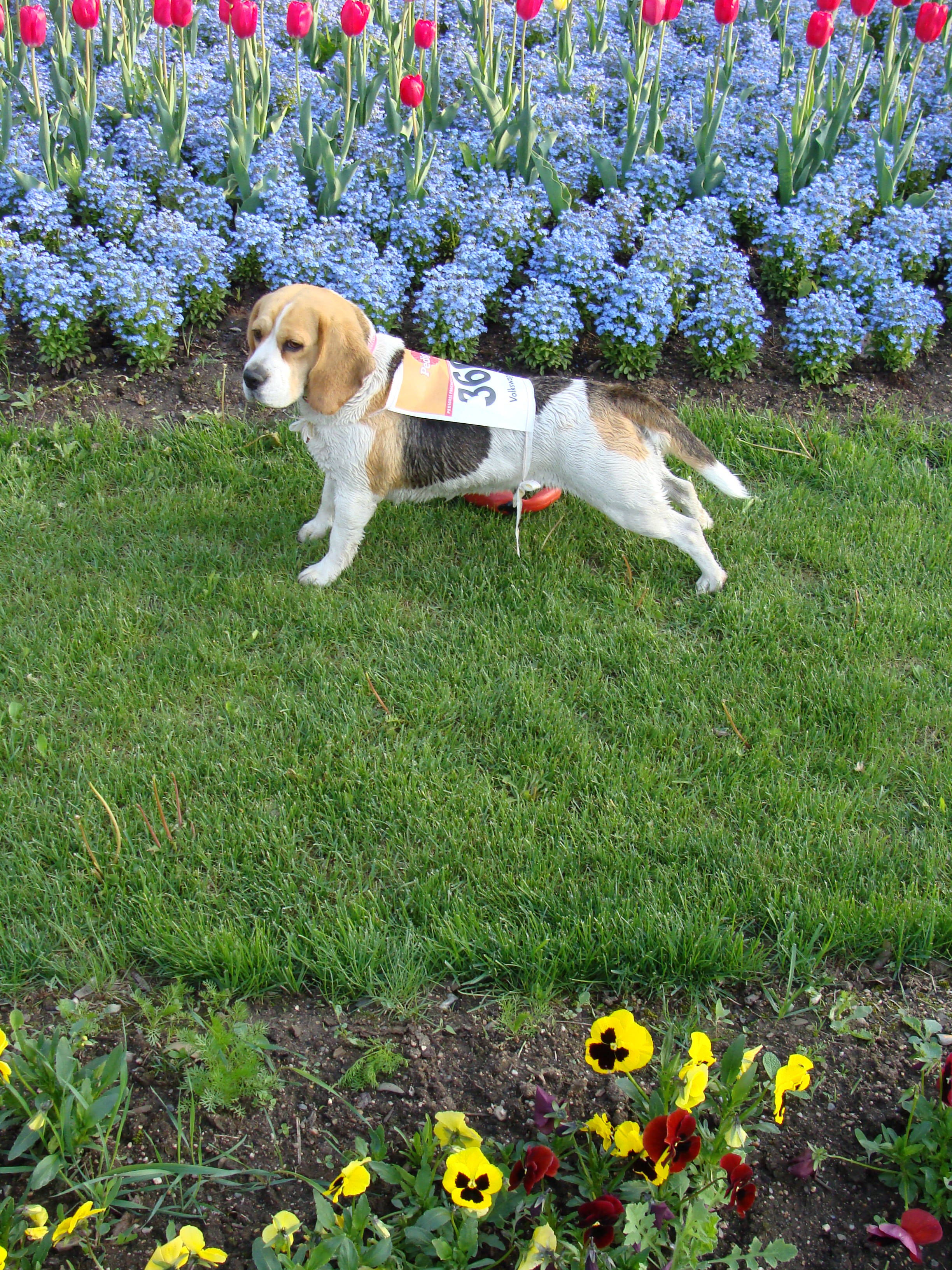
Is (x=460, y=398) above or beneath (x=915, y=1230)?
above

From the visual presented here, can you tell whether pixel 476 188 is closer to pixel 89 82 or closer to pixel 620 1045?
pixel 89 82

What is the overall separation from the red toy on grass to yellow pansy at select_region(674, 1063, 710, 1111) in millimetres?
2674

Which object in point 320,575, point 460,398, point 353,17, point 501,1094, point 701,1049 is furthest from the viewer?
point 353,17

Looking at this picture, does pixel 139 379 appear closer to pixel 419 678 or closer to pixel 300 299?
pixel 300 299

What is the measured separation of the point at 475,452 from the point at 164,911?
195 cm

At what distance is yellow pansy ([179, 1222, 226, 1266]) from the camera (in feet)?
5.69

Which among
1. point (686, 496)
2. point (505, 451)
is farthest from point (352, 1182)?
point (686, 496)

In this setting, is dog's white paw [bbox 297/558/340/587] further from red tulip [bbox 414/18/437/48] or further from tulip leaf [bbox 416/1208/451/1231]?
red tulip [bbox 414/18/437/48]

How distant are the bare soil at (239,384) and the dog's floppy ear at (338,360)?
1408 millimetres

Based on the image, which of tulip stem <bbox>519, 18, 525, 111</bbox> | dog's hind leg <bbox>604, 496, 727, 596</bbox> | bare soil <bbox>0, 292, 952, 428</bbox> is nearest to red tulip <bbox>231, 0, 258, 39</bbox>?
bare soil <bbox>0, 292, 952, 428</bbox>

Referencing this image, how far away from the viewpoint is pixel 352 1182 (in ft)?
5.84

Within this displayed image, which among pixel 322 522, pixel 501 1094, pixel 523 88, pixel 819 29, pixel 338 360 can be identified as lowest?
pixel 501 1094

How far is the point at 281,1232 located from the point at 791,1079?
0.98m

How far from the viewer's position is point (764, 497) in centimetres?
438
